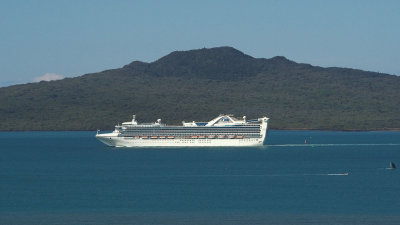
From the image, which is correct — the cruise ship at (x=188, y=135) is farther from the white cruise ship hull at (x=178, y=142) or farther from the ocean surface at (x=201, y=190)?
the ocean surface at (x=201, y=190)

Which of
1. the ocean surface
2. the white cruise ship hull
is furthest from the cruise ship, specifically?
the ocean surface

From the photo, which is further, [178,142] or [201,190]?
[178,142]

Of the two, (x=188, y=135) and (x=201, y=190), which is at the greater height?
(x=188, y=135)

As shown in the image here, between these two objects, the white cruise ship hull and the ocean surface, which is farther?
the white cruise ship hull

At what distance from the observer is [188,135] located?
125 m

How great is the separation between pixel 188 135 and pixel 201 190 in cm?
6258

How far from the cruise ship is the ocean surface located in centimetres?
2175

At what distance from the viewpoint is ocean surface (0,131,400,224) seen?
1923 inches

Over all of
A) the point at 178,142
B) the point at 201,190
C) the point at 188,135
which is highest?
the point at 188,135

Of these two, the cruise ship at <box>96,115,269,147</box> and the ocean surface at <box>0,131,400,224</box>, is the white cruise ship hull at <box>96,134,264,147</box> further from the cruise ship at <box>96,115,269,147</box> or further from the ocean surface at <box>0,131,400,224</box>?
the ocean surface at <box>0,131,400,224</box>

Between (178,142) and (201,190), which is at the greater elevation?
(178,142)

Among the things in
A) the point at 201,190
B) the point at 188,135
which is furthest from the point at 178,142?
the point at 201,190

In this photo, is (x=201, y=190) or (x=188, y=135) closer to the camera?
(x=201, y=190)

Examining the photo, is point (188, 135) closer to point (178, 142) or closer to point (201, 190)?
point (178, 142)
